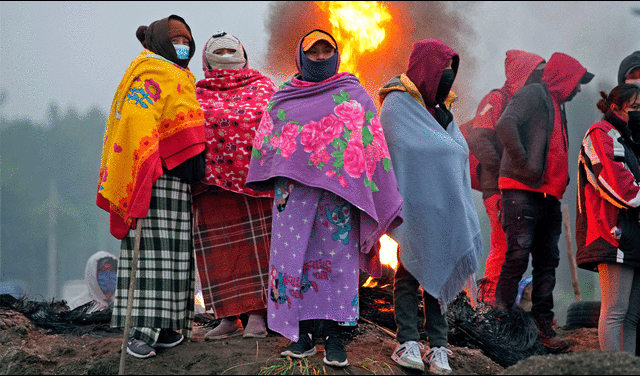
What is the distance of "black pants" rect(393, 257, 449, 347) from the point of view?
355cm

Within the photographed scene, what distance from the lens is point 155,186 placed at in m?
3.70

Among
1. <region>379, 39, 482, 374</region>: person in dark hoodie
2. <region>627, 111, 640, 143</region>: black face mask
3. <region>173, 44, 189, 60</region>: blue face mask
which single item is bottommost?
<region>379, 39, 482, 374</region>: person in dark hoodie

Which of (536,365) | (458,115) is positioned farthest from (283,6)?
(536,365)

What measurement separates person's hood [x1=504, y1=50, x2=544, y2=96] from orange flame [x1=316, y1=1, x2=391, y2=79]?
1.59 m

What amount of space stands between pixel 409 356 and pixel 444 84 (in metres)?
1.76

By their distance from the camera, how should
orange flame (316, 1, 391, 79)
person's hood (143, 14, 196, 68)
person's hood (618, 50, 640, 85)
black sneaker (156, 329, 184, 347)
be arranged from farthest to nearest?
orange flame (316, 1, 391, 79) < person's hood (618, 50, 640, 85) < person's hood (143, 14, 196, 68) < black sneaker (156, 329, 184, 347)

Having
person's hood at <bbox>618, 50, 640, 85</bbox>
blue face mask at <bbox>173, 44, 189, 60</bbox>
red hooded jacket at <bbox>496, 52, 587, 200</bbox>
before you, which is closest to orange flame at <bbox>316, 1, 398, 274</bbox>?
red hooded jacket at <bbox>496, 52, 587, 200</bbox>

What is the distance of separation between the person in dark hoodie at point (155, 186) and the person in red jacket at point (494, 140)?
3375 mm

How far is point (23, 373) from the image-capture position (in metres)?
3.38

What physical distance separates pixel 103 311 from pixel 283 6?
18.2 feet

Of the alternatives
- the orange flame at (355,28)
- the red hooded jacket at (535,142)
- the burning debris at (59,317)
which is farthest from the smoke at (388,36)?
the burning debris at (59,317)

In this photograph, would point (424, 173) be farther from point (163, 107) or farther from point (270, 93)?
point (163, 107)

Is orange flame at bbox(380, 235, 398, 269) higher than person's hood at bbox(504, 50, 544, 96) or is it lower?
lower

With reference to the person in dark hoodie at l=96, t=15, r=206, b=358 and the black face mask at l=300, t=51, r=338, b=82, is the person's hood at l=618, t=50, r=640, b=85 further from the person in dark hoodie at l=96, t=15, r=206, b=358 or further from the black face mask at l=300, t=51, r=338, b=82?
the person in dark hoodie at l=96, t=15, r=206, b=358
